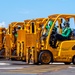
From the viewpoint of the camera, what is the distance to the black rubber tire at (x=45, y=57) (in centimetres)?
2139

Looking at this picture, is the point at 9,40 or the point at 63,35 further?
the point at 9,40

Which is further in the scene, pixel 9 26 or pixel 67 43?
pixel 9 26

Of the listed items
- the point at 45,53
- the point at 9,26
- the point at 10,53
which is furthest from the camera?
the point at 9,26

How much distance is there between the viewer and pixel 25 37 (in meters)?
21.8

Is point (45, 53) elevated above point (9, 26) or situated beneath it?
situated beneath

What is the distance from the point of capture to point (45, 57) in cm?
2148

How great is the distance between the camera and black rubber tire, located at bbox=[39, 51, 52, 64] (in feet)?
70.2

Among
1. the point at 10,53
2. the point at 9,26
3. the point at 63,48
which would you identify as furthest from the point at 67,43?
the point at 9,26

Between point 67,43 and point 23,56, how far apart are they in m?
2.64

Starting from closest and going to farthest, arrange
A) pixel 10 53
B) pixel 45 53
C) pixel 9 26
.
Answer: pixel 45 53, pixel 10 53, pixel 9 26

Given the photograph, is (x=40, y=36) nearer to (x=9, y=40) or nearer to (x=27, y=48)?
(x=27, y=48)

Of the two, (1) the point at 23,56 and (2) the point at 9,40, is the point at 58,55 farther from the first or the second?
(2) the point at 9,40

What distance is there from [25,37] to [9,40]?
10.4 ft

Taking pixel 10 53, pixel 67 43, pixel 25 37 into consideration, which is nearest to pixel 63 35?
pixel 67 43
